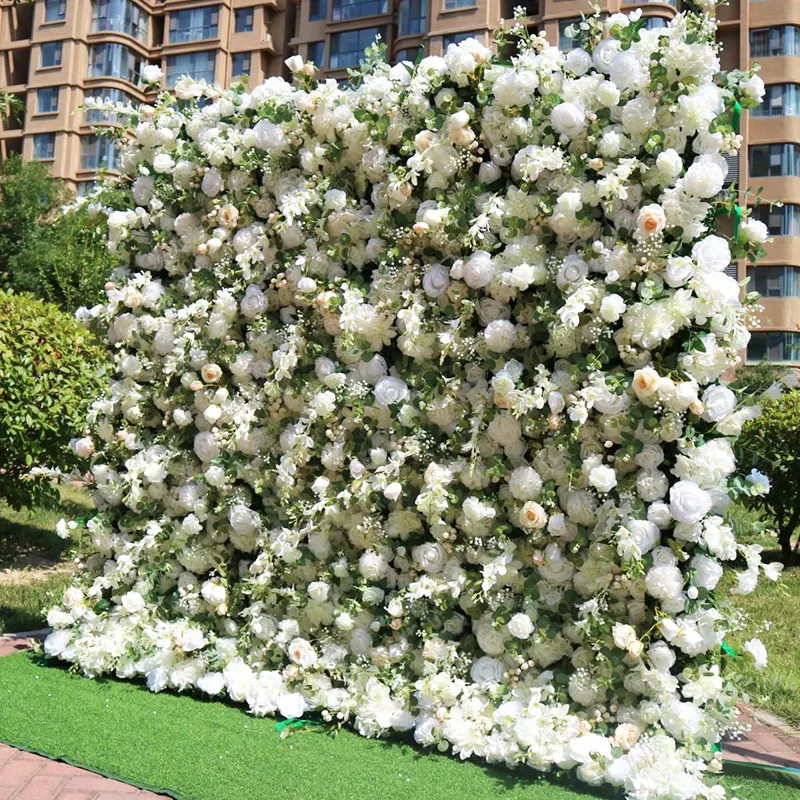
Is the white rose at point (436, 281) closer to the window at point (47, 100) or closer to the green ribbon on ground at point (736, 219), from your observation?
the green ribbon on ground at point (736, 219)

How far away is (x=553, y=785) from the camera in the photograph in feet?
10.3

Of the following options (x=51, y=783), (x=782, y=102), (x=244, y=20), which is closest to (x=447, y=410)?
(x=51, y=783)

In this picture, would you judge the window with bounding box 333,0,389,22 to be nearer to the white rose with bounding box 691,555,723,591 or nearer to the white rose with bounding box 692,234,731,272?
the white rose with bounding box 692,234,731,272

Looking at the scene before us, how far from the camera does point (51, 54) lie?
3872 centimetres

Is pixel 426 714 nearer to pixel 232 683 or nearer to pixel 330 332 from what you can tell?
pixel 232 683

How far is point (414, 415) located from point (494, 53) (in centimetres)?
161

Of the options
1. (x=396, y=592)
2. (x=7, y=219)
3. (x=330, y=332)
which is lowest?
(x=396, y=592)

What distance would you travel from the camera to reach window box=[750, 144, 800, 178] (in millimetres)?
28734

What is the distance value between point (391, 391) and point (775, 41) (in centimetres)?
3160

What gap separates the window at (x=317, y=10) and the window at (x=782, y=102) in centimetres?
1846

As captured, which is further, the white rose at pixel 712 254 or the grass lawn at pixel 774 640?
the grass lawn at pixel 774 640

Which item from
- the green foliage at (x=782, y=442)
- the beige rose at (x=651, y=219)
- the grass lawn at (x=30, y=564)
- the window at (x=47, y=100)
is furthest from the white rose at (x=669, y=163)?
the window at (x=47, y=100)

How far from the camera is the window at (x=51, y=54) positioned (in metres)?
38.6

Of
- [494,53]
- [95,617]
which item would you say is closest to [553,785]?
[95,617]
